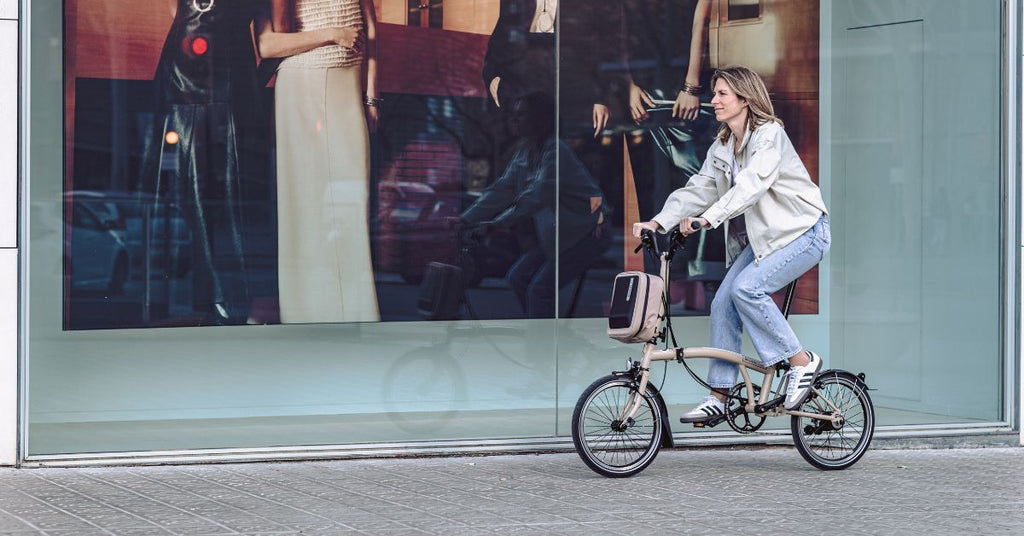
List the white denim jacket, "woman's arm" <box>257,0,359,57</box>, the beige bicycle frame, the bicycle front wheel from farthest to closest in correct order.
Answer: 1. "woman's arm" <box>257,0,359,57</box>
2. the white denim jacket
3. the beige bicycle frame
4. the bicycle front wheel

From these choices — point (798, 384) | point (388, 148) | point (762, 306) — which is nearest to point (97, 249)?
point (388, 148)

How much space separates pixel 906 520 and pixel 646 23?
387 cm

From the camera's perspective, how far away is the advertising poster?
290 inches

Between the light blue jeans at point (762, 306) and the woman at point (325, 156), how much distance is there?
2176mm

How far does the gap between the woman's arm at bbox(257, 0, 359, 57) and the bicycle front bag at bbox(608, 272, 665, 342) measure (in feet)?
8.03

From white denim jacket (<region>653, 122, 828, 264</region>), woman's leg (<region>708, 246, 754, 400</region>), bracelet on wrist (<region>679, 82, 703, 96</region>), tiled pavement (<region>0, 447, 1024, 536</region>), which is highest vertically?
bracelet on wrist (<region>679, 82, 703, 96</region>)

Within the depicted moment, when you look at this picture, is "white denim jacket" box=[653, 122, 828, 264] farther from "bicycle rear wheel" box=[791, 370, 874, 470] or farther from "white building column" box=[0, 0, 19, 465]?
"white building column" box=[0, 0, 19, 465]

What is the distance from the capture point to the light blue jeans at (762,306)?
686 centimetres

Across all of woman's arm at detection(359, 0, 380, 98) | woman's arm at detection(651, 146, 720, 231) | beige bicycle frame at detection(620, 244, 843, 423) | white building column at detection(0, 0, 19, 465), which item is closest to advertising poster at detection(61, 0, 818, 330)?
woman's arm at detection(359, 0, 380, 98)

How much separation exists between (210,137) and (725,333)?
10.6 feet

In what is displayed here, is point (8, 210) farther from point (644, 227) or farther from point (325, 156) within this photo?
point (644, 227)

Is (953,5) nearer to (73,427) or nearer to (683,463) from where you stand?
(683,463)

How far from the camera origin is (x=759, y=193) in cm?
675

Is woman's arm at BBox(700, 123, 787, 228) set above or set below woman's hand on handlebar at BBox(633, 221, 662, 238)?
above
